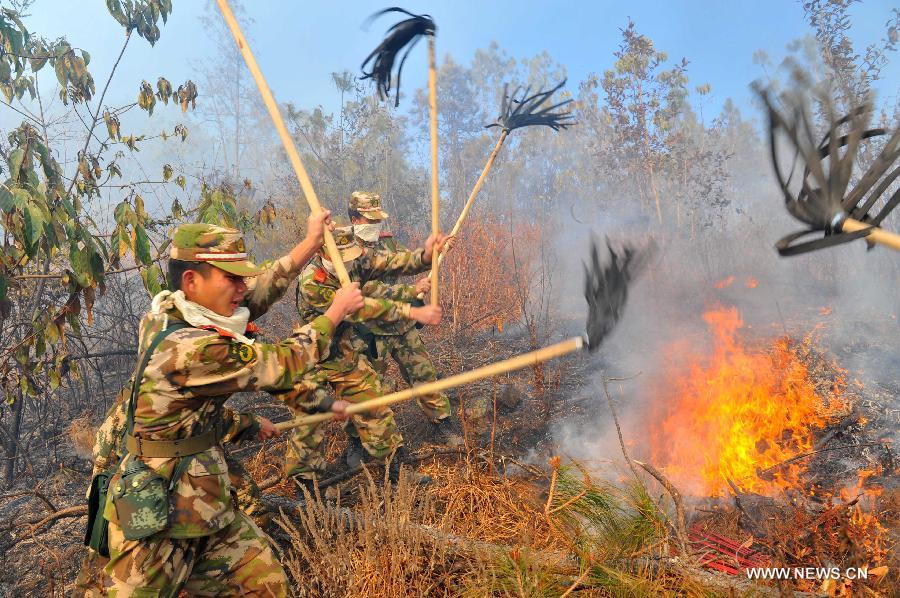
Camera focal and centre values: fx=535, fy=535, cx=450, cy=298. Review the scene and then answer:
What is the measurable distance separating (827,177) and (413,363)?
3947 millimetres

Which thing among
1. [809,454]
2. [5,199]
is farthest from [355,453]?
[809,454]

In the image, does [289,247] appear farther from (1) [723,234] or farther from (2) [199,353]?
(1) [723,234]

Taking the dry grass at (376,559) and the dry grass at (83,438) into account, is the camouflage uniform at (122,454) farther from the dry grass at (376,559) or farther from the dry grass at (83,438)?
the dry grass at (83,438)

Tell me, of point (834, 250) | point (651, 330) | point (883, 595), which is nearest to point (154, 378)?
point (883, 595)

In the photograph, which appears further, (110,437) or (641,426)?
(641,426)

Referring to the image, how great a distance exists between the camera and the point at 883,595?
2.44m

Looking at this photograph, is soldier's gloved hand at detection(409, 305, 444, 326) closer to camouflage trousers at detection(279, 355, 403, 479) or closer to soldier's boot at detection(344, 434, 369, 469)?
camouflage trousers at detection(279, 355, 403, 479)

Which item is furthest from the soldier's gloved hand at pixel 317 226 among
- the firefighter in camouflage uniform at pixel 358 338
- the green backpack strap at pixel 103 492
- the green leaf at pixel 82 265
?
the green leaf at pixel 82 265

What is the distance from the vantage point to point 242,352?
7.45 feet

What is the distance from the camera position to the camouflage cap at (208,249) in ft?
7.73

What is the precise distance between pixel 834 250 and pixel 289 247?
38.6 ft

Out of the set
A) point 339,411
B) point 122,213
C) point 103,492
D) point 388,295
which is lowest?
point 103,492

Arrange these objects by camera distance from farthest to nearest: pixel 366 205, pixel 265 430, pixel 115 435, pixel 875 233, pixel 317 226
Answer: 1. pixel 366 205
2. pixel 115 435
3. pixel 265 430
4. pixel 317 226
5. pixel 875 233

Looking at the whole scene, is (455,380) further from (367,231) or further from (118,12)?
(118,12)
